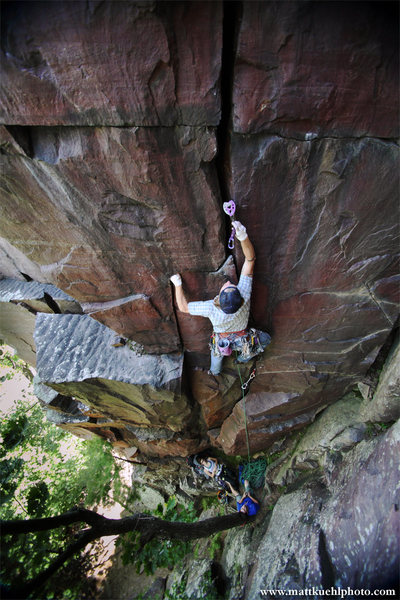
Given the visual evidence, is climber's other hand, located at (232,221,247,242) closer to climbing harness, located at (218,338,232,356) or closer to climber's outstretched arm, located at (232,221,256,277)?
climber's outstretched arm, located at (232,221,256,277)

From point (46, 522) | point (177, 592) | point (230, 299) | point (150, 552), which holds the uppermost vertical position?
point (230, 299)

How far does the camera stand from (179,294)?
3533mm

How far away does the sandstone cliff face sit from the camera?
6.40 feet

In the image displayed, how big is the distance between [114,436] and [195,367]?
3.84 m

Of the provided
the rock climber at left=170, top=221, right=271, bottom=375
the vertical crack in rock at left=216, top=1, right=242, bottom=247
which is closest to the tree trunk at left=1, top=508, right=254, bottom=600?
the rock climber at left=170, top=221, right=271, bottom=375

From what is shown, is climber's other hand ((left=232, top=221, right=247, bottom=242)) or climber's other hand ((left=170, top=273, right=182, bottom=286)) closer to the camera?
climber's other hand ((left=232, top=221, right=247, bottom=242))

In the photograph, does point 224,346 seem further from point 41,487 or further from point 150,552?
point 150,552

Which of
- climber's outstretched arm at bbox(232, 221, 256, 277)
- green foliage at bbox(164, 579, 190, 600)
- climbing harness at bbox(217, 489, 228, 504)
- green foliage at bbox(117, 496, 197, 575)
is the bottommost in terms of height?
Answer: climbing harness at bbox(217, 489, 228, 504)

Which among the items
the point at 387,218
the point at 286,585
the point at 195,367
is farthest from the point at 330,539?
the point at 387,218

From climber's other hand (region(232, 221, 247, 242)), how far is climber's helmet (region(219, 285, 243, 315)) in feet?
1.82

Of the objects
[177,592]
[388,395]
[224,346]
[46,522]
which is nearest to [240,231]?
[224,346]

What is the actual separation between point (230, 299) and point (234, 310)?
14 cm

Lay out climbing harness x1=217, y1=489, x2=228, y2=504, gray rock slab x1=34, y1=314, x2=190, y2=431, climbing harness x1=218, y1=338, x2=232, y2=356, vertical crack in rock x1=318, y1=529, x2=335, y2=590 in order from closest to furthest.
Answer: vertical crack in rock x1=318, y1=529, x2=335, y2=590
climbing harness x1=218, y1=338, x2=232, y2=356
gray rock slab x1=34, y1=314, x2=190, y2=431
climbing harness x1=217, y1=489, x2=228, y2=504

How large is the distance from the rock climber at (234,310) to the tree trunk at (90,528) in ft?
7.86
